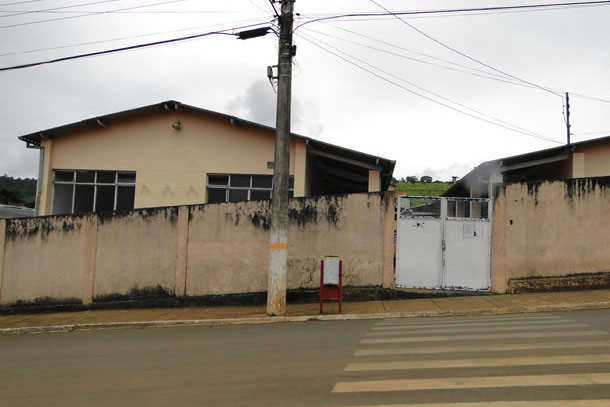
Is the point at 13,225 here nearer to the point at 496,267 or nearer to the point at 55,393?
the point at 55,393

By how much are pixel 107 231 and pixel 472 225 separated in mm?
9859

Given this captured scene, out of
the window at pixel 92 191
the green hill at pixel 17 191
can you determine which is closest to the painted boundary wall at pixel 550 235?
the window at pixel 92 191

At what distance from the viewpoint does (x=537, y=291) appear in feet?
39.5

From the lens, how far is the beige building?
1728 centimetres

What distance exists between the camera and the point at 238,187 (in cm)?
1750

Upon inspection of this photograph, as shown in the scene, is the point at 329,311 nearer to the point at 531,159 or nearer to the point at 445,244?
the point at 445,244

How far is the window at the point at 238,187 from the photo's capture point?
57.0ft

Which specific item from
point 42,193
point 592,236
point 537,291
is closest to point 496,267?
point 537,291

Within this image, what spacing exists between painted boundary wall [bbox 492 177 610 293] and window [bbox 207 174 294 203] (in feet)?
26.0

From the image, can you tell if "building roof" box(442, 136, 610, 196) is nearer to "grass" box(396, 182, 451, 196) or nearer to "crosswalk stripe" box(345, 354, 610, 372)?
"crosswalk stripe" box(345, 354, 610, 372)

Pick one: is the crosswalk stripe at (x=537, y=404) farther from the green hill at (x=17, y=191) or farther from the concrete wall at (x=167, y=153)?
the green hill at (x=17, y=191)

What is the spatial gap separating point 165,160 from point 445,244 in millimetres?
10210

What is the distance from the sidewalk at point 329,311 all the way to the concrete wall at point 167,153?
557 cm

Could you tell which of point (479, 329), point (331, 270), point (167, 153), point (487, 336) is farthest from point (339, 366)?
point (167, 153)
